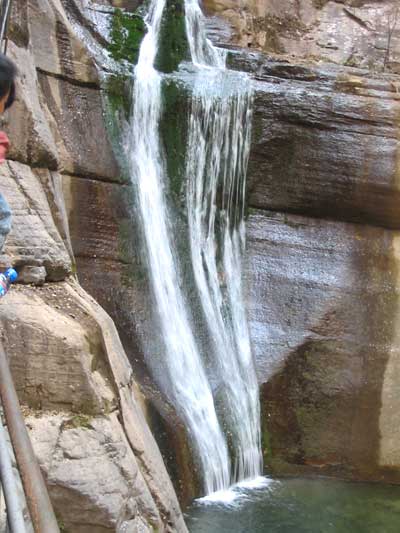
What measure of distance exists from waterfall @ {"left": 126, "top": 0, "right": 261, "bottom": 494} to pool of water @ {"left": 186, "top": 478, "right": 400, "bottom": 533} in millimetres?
357

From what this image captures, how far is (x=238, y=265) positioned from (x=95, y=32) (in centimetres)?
301

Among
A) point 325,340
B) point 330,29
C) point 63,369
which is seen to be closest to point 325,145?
point 325,340

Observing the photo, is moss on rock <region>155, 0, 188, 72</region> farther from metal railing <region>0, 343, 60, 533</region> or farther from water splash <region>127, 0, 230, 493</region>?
metal railing <region>0, 343, 60, 533</region>

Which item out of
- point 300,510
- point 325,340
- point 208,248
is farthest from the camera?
point 208,248

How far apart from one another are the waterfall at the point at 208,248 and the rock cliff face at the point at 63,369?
1.01 m

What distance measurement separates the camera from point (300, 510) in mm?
6074

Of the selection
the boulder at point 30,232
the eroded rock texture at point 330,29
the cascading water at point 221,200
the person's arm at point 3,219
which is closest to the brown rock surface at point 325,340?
the cascading water at point 221,200

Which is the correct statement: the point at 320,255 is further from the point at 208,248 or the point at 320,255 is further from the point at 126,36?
the point at 126,36

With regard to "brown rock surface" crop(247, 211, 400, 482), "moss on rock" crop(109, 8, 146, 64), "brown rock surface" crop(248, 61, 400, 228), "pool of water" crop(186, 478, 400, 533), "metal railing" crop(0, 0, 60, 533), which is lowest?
"pool of water" crop(186, 478, 400, 533)

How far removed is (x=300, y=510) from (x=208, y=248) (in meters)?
2.94

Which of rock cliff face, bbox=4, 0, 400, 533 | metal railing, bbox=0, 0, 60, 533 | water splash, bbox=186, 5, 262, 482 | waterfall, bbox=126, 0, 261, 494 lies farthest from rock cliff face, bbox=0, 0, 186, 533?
water splash, bbox=186, 5, 262, 482

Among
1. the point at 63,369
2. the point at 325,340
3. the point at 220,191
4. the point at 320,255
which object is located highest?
the point at 220,191

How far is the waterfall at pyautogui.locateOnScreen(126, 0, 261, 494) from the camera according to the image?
6.65m

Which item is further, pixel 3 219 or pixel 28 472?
pixel 3 219
